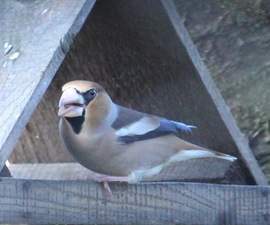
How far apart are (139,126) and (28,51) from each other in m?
0.51

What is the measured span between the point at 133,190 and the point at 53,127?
133 cm

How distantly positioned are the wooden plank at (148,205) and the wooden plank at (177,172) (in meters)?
0.83

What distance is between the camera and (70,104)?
3301 millimetres

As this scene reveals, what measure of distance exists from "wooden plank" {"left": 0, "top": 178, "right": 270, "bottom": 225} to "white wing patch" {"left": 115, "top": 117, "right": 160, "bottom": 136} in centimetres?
52

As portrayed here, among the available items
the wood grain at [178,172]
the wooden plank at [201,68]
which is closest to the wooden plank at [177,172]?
the wood grain at [178,172]

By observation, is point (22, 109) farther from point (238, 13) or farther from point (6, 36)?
point (238, 13)

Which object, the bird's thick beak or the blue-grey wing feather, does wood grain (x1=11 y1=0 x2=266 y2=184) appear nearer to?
the blue-grey wing feather

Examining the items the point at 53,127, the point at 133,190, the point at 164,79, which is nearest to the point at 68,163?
the point at 53,127

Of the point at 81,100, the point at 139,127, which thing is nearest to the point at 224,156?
the point at 139,127

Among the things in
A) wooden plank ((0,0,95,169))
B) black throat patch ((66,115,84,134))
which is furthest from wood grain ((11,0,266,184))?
black throat patch ((66,115,84,134))

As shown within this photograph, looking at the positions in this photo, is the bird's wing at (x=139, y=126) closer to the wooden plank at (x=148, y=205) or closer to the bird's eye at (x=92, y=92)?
the bird's eye at (x=92, y=92)

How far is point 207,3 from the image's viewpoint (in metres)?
4.71

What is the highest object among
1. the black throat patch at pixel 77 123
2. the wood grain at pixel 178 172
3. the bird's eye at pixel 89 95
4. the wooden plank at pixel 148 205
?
the bird's eye at pixel 89 95

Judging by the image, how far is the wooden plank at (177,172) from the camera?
3904mm
